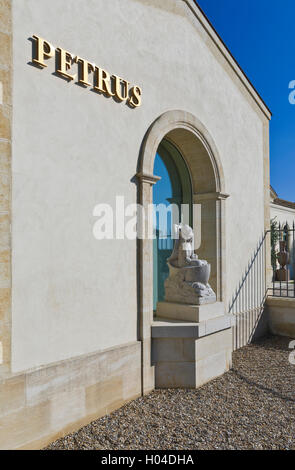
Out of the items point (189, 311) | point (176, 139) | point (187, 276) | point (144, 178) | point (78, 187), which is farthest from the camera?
point (176, 139)

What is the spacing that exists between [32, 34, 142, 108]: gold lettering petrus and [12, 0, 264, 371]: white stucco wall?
10 centimetres

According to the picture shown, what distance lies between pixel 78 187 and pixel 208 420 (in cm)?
332

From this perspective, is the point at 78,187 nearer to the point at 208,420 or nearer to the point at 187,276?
the point at 187,276

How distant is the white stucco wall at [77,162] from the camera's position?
3799 mm

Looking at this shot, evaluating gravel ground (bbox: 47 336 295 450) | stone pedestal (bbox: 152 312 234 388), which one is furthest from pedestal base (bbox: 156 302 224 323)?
gravel ground (bbox: 47 336 295 450)

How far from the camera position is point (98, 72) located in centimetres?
466

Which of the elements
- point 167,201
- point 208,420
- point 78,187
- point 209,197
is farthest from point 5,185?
point 209,197

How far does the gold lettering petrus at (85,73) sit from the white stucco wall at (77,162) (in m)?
0.10

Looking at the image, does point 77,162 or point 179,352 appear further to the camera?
point 179,352

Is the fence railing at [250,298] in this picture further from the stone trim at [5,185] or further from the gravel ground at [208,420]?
the stone trim at [5,185]

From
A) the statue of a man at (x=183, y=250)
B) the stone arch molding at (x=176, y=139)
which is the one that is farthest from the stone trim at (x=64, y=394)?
the stone arch molding at (x=176, y=139)

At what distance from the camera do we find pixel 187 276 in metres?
5.74
